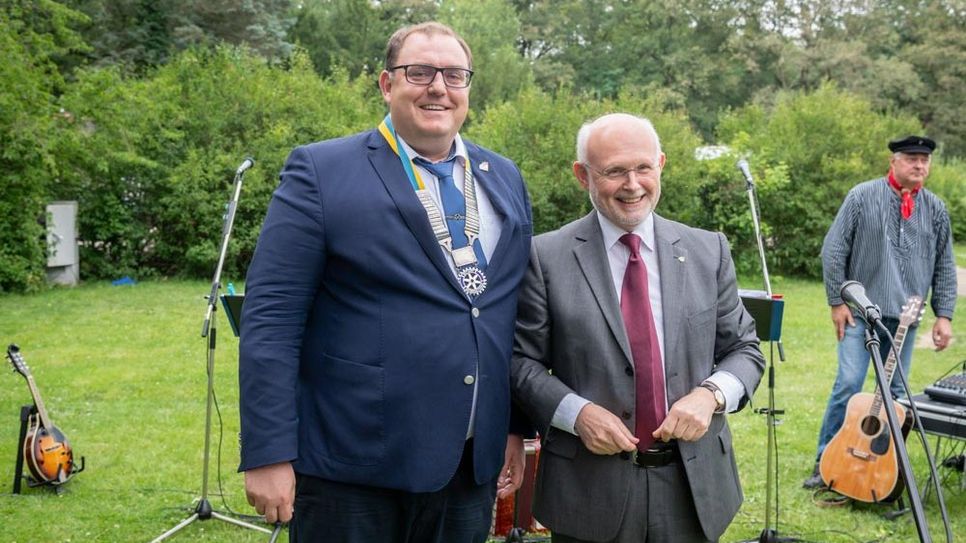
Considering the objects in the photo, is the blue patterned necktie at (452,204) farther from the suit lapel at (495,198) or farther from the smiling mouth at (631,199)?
the smiling mouth at (631,199)

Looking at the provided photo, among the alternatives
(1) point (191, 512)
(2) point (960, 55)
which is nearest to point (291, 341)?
(1) point (191, 512)

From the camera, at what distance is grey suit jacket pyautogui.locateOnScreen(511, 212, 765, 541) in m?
2.57

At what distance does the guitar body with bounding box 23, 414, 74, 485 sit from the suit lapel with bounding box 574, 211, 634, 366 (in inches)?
168

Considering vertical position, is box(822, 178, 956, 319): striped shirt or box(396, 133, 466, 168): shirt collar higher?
box(396, 133, 466, 168): shirt collar

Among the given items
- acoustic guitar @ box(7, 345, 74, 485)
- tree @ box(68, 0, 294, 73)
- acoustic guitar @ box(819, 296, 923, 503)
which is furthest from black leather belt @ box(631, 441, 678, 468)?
tree @ box(68, 0, 294, 73)

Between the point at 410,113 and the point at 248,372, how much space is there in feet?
2.78

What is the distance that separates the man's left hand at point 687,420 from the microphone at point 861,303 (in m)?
0.52

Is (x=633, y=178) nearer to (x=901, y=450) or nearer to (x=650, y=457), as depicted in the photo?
(x=650, y=457)

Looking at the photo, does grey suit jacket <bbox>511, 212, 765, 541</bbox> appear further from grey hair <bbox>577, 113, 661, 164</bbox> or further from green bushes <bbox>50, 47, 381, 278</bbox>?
green bushes <bbox>50, 47, 381, 278</bbox>

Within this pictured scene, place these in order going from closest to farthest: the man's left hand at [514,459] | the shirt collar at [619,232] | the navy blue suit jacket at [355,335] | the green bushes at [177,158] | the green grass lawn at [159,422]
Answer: the navy blue suit jacket at [355,335] → the shirt collar at [619,232] → the man's left hand at [514,459] → the green grass lawn at [159,422] → the green bushes at [177,158]

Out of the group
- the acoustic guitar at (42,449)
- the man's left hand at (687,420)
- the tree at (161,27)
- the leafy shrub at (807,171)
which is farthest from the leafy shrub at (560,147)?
the tree at (161,27)

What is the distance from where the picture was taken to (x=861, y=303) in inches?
101

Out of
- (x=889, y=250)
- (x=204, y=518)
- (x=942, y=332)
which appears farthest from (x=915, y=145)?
(x=204, y=518)

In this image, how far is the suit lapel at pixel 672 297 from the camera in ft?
8.49
